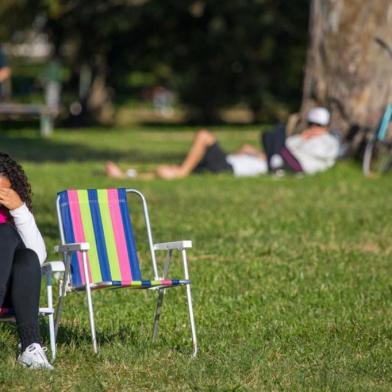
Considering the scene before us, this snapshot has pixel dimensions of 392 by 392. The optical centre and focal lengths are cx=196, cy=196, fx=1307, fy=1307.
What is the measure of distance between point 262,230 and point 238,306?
3.58m

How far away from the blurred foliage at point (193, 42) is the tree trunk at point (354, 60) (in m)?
16.6

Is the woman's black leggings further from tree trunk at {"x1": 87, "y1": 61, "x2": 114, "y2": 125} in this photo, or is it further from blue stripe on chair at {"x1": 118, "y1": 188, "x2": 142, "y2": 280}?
tree trunk at {"x1": 87, "y1": 61, "x2": 114, "y2": 125}

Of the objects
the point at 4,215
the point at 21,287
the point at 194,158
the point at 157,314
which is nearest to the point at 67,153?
the point at 194,158

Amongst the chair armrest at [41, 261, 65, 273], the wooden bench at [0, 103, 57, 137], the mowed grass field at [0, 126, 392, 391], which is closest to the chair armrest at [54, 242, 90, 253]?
the chair armrest at [41, 261, 65, 273]

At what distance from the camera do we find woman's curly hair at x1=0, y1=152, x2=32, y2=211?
610 centimetres

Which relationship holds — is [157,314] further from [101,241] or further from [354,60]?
[354,60]

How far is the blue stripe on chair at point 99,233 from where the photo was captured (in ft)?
21.5

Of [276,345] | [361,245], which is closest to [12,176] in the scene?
[276,345]

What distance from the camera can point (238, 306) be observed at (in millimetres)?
8109

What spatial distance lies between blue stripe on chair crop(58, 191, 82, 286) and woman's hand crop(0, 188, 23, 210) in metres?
0.49

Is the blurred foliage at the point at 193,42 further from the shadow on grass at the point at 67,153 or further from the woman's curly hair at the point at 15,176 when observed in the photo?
the woman's curly hair at the point at 15,176

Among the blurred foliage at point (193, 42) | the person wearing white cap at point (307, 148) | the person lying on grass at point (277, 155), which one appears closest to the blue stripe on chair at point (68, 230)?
the person lying on grass at point (277, 155)

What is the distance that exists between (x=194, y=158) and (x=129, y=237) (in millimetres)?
9752

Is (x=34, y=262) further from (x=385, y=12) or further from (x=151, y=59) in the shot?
(x=151, y=59)
